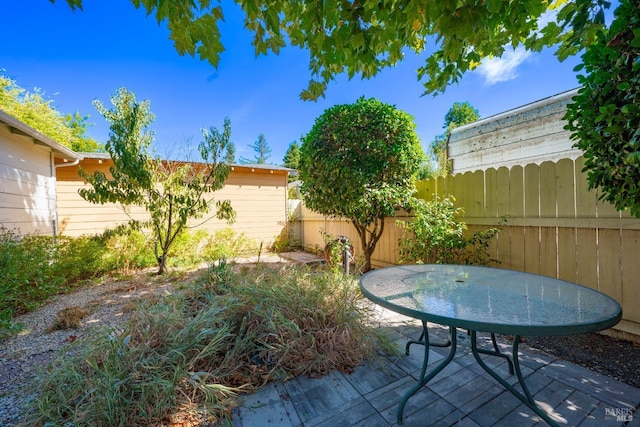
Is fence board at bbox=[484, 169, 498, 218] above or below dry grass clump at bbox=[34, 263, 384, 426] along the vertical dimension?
above

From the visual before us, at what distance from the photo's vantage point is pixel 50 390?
1.38m

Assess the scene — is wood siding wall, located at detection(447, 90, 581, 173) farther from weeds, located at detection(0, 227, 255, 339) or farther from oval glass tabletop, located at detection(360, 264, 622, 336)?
weeds, located at detection(0, 227, 255, 339)

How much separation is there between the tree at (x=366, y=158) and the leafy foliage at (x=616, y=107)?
234 cm

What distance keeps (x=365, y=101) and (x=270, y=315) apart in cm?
354

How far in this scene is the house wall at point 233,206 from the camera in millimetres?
5625

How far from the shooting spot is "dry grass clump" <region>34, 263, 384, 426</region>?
51.1 inches

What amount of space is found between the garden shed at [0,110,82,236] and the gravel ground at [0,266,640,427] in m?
2.00

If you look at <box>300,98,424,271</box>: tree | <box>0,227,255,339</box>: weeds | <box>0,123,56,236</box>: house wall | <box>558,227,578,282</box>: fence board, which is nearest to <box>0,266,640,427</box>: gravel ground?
<box>0,227,255,339</box>: weeds

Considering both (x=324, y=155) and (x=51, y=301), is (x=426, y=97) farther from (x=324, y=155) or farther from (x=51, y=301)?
(x=51, y=301)

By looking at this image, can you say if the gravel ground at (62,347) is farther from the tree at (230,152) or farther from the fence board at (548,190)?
the tree at (230,152)

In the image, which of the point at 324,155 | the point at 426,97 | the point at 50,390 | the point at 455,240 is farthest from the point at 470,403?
the point at 324,155

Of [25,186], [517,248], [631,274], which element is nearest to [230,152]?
[25,186]

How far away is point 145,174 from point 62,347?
9.00 feet

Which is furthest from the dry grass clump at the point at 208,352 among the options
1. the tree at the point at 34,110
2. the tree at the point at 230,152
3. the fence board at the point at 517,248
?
the tree at the point at 34,110
